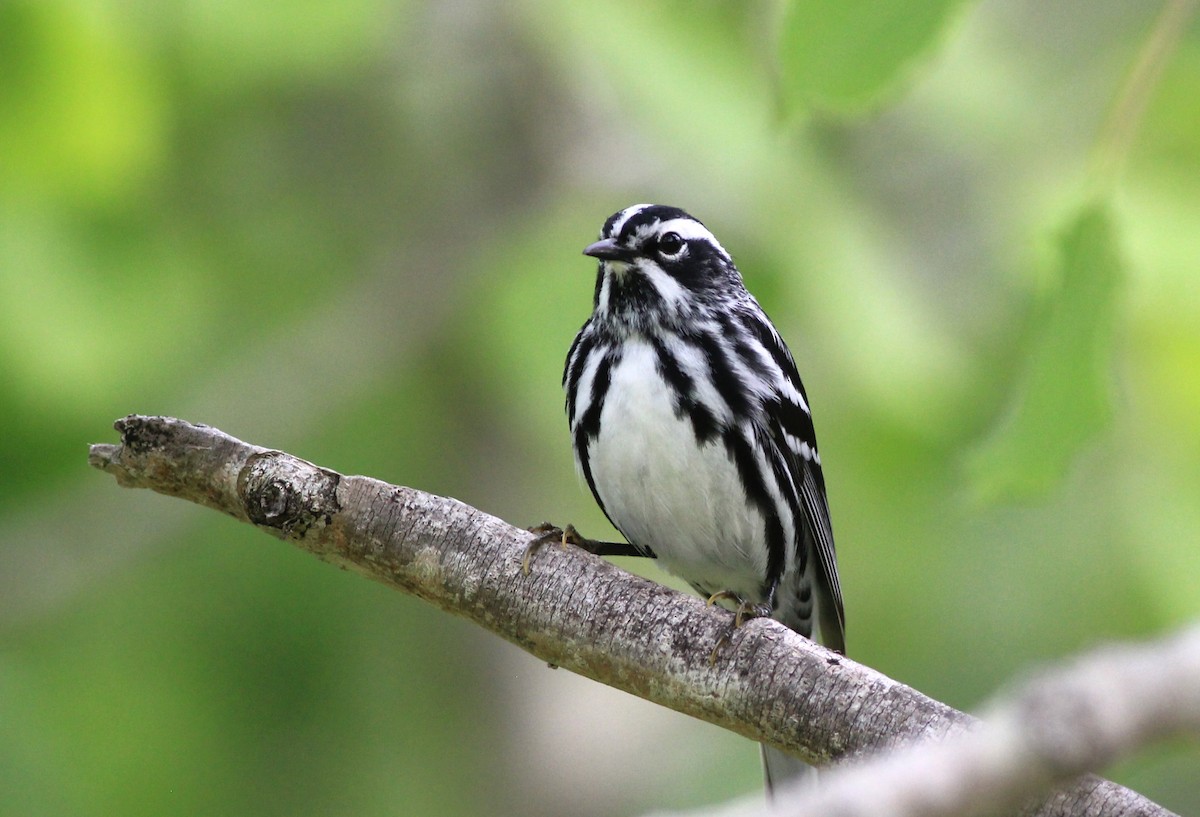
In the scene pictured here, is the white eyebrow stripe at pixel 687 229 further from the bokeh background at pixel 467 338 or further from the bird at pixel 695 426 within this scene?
the bokeh background at pixel 467 338

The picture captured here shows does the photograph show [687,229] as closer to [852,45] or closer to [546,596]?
[546,596]

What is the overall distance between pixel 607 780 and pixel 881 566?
5.32 feet

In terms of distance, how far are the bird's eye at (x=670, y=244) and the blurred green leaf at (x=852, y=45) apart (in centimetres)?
305

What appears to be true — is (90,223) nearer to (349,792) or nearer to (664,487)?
(664,487)

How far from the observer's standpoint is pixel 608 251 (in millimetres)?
4223

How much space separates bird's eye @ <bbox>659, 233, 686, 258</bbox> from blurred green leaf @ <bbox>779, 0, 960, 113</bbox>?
3.05m

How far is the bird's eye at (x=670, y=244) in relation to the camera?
4438mm

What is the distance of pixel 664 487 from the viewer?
13.1ft

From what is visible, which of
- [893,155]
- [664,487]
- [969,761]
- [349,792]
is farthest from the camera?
[349,792]

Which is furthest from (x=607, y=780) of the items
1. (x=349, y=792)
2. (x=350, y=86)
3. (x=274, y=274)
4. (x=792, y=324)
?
(x=350, y=86)

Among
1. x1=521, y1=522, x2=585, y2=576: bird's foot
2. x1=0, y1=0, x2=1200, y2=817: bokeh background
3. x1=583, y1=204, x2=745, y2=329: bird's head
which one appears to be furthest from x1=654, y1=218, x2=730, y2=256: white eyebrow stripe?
x1=521, y1=522, x2=585, y2=576: bird's foot

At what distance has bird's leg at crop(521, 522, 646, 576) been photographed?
2936 mm

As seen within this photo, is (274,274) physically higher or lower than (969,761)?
higher

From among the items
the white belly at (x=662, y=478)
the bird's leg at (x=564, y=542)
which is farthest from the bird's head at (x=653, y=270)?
the bird's leg at (x=564, y=542)
